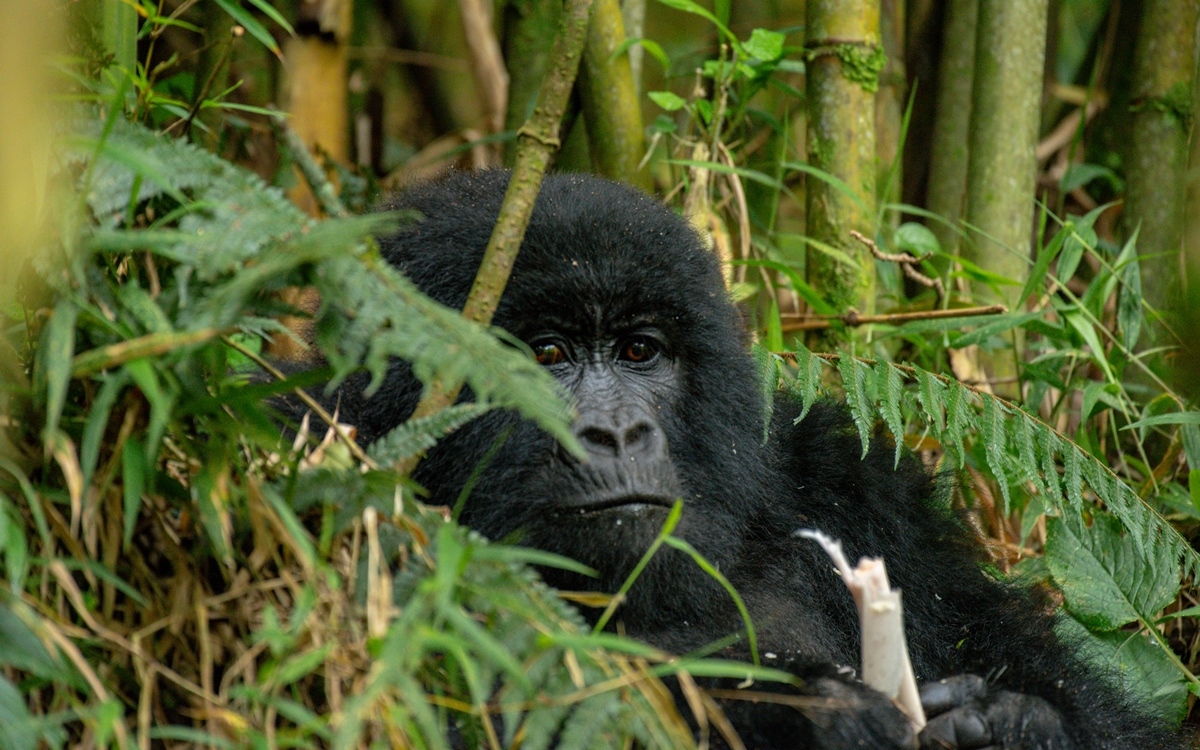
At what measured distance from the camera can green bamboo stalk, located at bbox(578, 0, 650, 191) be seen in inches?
139

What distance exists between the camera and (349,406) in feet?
8.00

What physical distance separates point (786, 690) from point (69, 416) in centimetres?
118

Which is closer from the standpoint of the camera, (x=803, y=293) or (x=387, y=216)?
(x=387, y=216)

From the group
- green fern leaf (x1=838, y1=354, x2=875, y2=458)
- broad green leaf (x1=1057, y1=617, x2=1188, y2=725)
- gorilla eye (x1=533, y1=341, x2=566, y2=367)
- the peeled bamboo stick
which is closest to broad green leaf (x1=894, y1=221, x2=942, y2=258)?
green fern leaf (x1=838, y1=354, x2=875, y2=458)

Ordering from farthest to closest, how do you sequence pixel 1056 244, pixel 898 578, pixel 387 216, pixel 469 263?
pixel 1056 244
pixel 898 578
pixel 469 263
pixel 387 216

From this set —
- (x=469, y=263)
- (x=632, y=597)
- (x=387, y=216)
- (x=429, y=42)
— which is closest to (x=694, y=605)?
(x=632, y=597)

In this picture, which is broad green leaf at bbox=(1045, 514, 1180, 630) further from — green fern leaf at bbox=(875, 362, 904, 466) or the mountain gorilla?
green fern leaf at bbox=(875, 362, 904, 466)

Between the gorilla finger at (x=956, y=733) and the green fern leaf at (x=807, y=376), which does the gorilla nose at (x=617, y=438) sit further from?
the gorilla finger at (x=956, y=733)

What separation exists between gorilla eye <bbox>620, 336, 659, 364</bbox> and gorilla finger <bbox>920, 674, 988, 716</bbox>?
2.86ft

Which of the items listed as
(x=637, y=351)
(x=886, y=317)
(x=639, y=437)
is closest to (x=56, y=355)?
(x=639, y=437)

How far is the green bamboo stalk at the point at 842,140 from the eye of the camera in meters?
3.43

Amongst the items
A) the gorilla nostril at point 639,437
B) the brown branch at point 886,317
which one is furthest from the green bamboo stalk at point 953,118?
the gorilla nostril at point 639,437

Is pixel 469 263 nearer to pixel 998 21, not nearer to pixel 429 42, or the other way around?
pixel 998 21

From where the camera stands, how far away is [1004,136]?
3871mm
